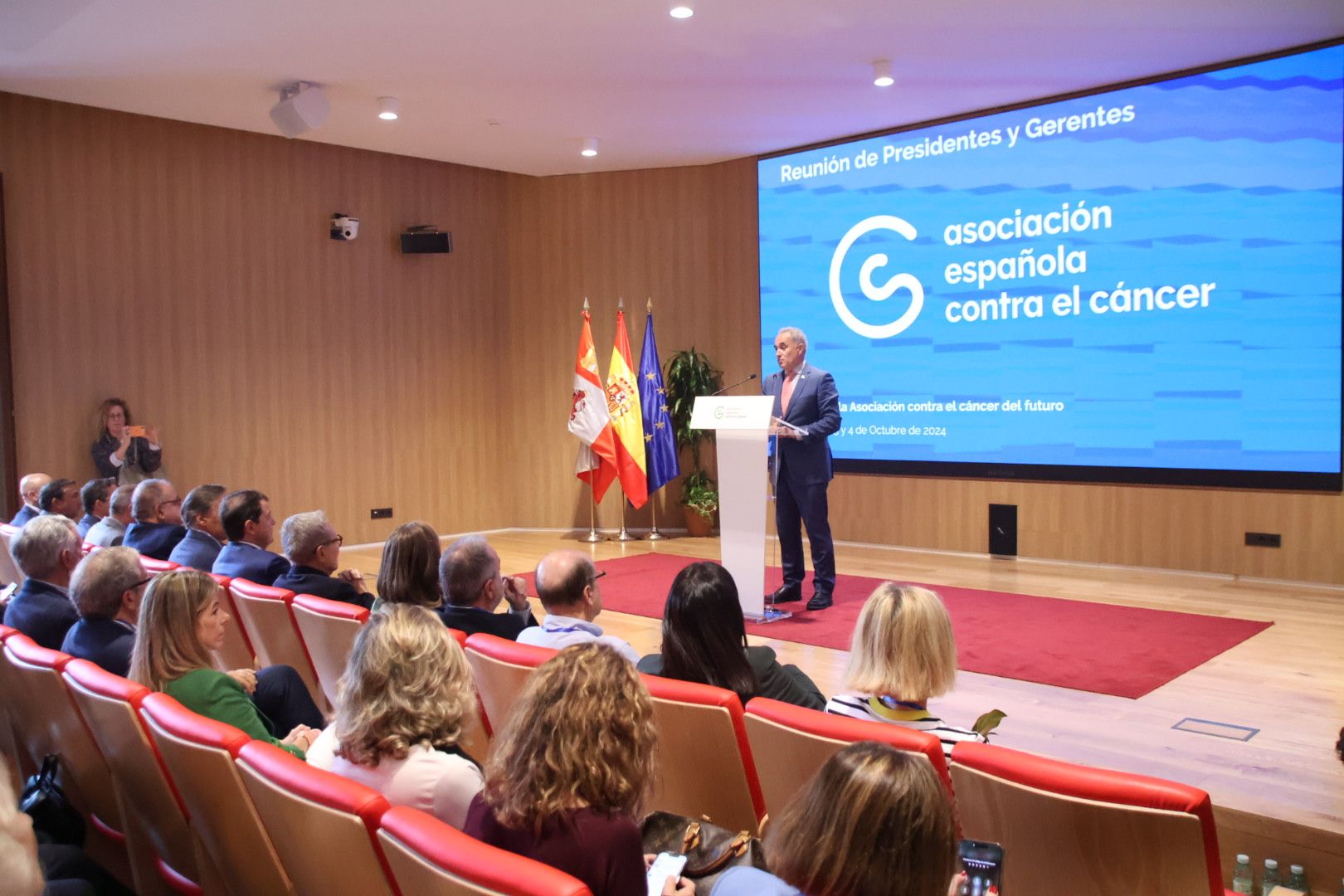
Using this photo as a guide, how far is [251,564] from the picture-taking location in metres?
4.34

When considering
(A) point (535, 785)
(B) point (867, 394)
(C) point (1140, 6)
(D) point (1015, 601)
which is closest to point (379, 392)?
(B) point (867, 394)

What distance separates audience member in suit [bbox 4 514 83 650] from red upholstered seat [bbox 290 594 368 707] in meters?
0.77

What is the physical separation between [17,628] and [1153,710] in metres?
4.11

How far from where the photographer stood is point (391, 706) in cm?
210

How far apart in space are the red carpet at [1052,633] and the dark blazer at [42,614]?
130 inches

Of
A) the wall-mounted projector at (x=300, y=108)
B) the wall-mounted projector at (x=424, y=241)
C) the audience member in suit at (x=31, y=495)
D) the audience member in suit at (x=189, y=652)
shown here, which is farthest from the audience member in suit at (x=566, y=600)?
the wall-mounted projector at (x=424, y=241)

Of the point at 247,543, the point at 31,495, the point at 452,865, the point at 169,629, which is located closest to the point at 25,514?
the point at 31,495

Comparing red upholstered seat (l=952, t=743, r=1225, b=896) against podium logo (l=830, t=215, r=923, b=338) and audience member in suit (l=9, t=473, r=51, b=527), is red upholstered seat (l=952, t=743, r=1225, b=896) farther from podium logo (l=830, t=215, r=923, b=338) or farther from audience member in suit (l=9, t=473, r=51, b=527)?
podium logo (l=830, t=215, r=923, b=338)

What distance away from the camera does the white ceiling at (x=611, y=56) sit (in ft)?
19.2

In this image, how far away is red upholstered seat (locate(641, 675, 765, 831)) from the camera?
2299 millimetres

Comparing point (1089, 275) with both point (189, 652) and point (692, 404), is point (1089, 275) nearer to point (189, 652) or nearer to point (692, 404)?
point (692, 404)

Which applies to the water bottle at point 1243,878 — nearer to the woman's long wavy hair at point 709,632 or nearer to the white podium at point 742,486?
the woman's long wavy hair at point 709,632

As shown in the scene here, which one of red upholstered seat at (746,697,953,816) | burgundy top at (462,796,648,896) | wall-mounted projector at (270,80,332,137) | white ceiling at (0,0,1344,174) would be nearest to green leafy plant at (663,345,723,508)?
white ceiling at (0,0,1344,174)

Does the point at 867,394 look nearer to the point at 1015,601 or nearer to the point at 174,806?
the point at 1015,601
